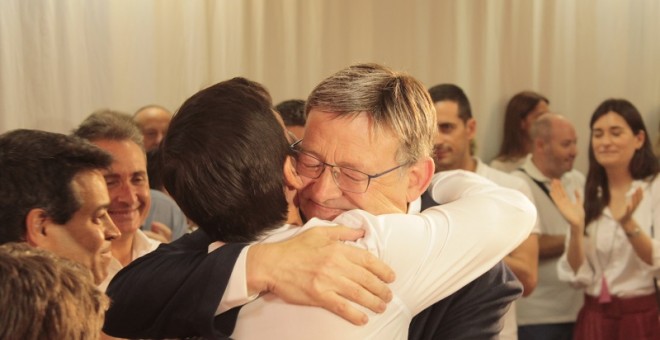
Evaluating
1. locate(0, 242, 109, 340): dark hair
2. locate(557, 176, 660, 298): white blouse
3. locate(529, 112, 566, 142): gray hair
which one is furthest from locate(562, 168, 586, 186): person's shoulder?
locate(0, 242, 109, 340): dark hair

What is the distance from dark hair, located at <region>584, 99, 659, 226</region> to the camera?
14.0 feet

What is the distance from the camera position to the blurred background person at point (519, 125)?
17.2 feet

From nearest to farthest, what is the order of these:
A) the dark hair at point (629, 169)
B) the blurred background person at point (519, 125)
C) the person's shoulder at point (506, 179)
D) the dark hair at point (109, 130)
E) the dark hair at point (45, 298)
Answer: the dark hair at point (45, 298) < the dark hair at point (109, 130) < the person's shoulder at point (506, 179) < the dark hair at point (629, 169) < the blurred background person at point (519, 125)

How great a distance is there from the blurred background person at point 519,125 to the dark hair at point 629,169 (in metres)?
A: 0.85

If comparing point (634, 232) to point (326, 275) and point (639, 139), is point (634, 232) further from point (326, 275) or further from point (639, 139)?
point (326, 275)

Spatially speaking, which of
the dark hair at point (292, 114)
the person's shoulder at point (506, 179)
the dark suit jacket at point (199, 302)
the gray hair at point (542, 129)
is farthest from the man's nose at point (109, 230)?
the gray hair at point (542, 129)

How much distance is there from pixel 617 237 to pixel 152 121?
223 centimetres

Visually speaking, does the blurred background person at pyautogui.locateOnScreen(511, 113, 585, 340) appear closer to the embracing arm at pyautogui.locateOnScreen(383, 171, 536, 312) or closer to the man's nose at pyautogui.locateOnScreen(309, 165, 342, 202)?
the embracing arm at pyautogui.locateOnScreen(383, 171, 536, 312)

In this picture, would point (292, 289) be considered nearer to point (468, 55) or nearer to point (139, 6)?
point (139, 6)

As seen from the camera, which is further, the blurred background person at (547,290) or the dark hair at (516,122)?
the dark hair at (516,122)

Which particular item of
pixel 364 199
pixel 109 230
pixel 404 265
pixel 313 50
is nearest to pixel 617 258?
pixel 313 50

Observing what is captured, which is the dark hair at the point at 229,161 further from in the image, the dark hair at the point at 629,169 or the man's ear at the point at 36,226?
the dark hair at the point at 629,169

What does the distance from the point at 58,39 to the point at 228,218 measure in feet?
11.1

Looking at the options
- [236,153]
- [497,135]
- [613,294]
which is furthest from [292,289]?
[497,135]
